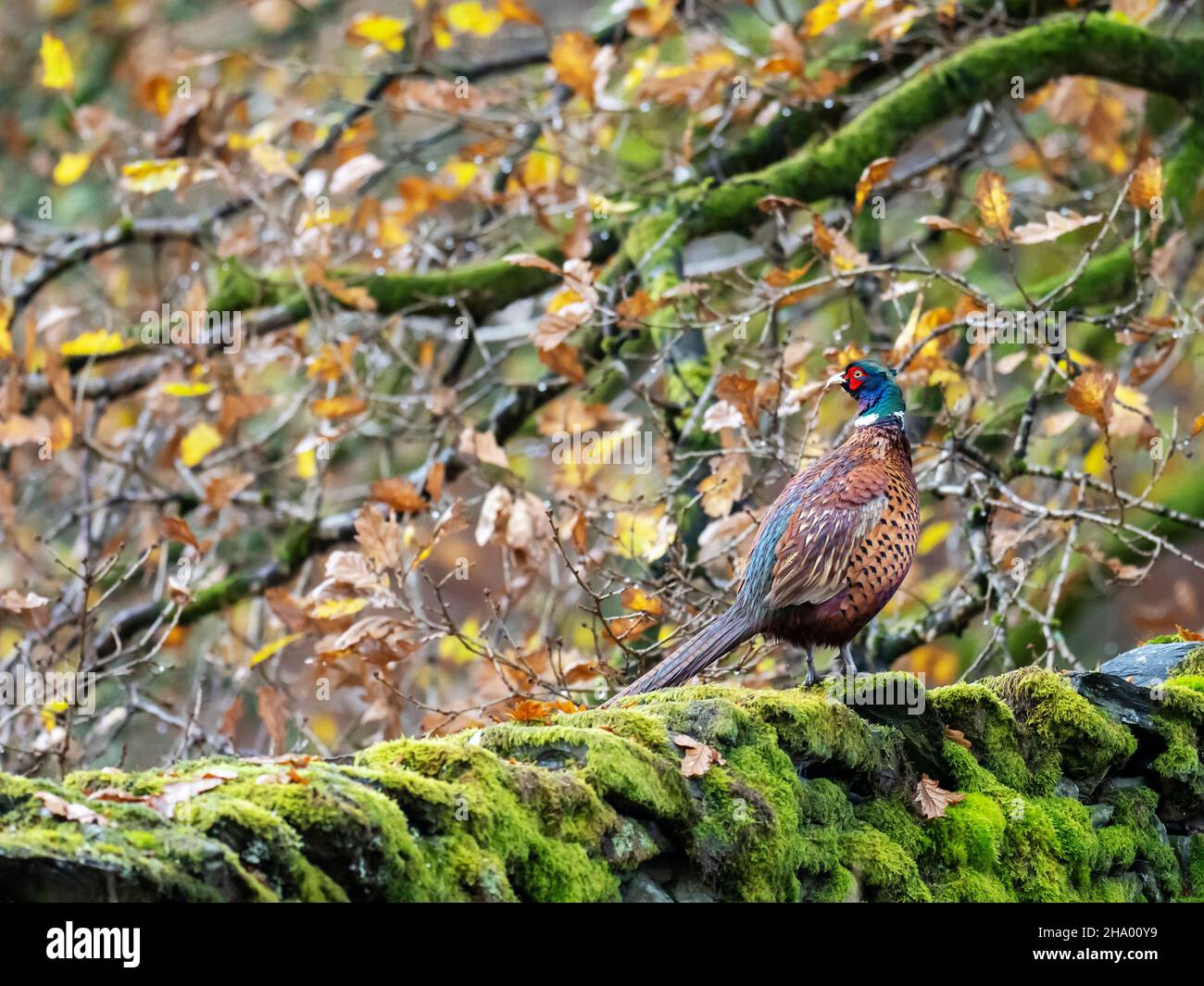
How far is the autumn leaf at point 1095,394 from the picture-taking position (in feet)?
15.8

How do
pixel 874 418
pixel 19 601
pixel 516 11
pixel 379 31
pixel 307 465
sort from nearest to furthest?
pixel 874 418, pixel 19 601, pixel 516 11, pixel 379 31, pixel 307 465

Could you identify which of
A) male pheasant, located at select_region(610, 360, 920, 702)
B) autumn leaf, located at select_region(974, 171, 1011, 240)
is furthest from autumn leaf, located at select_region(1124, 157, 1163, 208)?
male pheasant, located at select_region(610, 360, 920, 702)

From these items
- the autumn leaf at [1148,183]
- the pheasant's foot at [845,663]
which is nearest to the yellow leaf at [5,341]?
the pheasant's foot at [845,663]

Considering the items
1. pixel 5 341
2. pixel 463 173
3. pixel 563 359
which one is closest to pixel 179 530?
pixel 5 341

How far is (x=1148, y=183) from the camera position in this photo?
199 inches

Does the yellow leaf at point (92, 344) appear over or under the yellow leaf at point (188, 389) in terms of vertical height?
over

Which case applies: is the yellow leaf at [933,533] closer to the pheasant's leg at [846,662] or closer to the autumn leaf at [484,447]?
the autumn leaf at [484,447]

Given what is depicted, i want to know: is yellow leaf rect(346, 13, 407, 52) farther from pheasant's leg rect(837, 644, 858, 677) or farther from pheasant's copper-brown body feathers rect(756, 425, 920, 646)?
pheasant's leg rect(837, 644, 858, 677)

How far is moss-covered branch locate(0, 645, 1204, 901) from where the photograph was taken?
2393 mm

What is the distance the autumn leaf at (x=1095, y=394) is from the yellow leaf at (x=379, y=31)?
12.2ft

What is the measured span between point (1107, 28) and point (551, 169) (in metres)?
2.63

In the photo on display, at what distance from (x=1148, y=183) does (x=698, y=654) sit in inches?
92.9

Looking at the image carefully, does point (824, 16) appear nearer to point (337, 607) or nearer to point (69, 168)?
point (337, 607)
